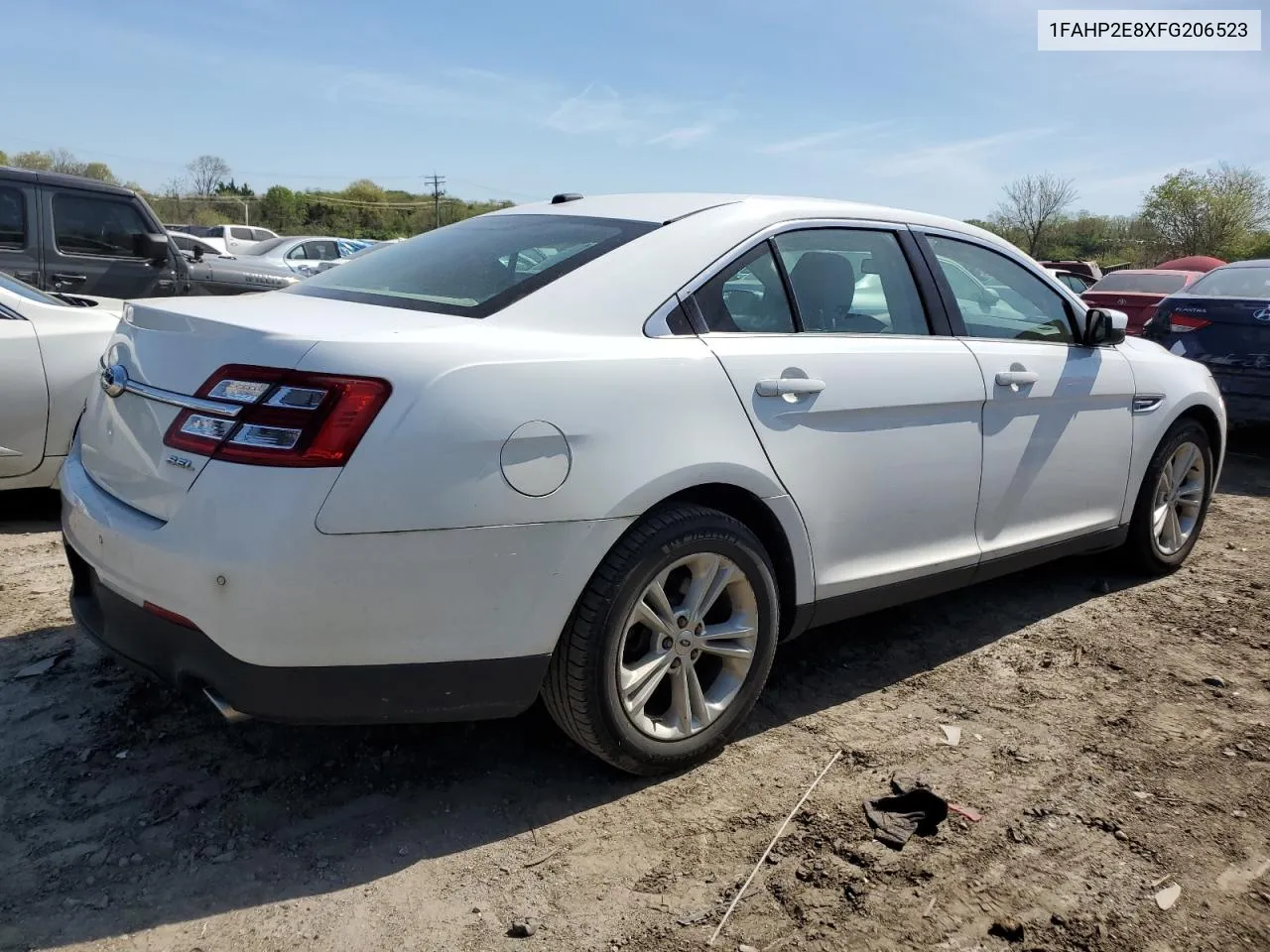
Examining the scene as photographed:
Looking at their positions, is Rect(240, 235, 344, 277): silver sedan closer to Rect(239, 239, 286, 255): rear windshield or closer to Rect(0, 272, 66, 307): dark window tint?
Rect(239, 239, 286, 255): rear windshield

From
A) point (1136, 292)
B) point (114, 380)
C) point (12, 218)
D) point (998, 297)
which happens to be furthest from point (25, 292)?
point (1136, 292)

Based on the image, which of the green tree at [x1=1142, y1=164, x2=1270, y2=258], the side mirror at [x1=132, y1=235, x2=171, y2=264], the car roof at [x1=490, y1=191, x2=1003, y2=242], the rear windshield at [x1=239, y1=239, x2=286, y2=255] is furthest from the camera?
the green tree at [x1=1142, y1=164, x2=1270, y2=258]

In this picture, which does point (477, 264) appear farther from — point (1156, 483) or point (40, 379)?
point (1156, 483)

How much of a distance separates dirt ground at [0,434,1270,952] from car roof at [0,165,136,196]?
542cm

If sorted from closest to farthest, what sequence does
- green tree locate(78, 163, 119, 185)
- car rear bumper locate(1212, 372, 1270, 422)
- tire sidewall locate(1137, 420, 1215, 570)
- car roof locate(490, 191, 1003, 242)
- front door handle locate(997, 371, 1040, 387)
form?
car roof locate(490, 191, 1003, 242)
front door handle locate(997, 371, 1040, 387)
tire sidewall locate(1137, 420, 1215, 570)
car rear bumper locate(1212, 372, 1270, 422)
green tree locate(78, 163, 119, 185)

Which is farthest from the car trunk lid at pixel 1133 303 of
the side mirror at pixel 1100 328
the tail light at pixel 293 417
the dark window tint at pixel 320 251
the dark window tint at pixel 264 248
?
the dark window tint at pixel 320 251

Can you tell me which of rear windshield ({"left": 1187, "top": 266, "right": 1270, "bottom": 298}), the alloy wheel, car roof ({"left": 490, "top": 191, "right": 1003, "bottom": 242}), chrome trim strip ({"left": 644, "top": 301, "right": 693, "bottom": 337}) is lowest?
the alloy wheel

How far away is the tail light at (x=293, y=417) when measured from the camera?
2.18 m

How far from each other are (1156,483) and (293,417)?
382 centimetres

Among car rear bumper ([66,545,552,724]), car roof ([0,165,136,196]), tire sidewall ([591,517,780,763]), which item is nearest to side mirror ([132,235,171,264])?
car roof ([0,165,136,196])

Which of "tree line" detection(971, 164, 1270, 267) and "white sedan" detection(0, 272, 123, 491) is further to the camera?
"tree line" detection(971, 164, 1270, 267)

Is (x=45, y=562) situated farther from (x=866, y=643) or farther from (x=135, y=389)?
(x=866, y=643)

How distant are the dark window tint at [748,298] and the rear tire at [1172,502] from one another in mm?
2306

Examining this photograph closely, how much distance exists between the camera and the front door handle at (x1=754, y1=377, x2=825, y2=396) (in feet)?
9.30
